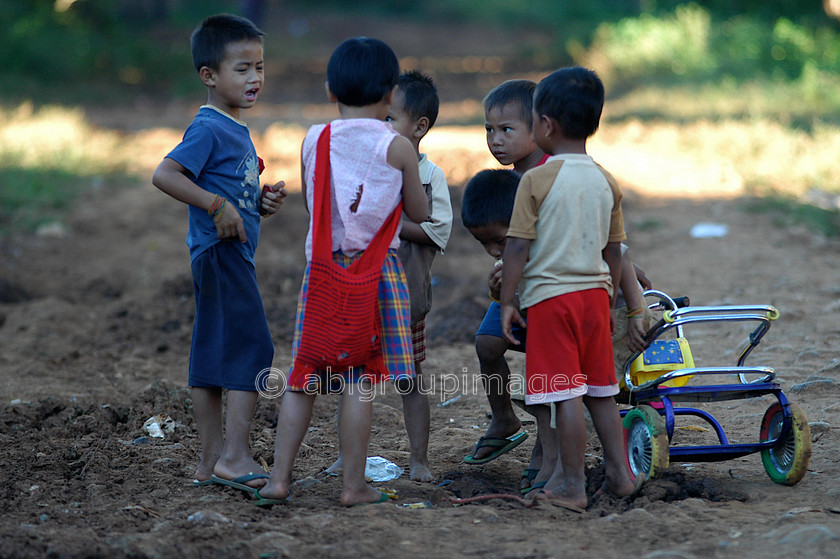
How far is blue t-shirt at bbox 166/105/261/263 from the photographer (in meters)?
3.28

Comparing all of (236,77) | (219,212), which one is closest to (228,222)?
(219,212)

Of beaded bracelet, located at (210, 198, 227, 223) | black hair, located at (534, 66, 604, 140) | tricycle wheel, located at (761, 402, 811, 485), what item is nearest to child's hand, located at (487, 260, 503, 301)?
black hair, located at (534, 66, 604, 140)

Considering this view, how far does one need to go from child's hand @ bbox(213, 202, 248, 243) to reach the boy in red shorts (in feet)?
3.38

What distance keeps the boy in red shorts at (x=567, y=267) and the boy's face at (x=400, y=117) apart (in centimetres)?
65

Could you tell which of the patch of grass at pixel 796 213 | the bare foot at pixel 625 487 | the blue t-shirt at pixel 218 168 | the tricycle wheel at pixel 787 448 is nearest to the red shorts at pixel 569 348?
the bare foot at pixel 625 487

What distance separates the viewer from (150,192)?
10.0 meters

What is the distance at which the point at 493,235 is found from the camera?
10.9ft

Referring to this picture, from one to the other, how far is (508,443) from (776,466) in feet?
3.47

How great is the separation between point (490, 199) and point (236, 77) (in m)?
1.13

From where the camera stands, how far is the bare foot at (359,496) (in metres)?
3.07

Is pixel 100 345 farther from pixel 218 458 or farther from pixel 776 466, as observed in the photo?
pixel 776 466

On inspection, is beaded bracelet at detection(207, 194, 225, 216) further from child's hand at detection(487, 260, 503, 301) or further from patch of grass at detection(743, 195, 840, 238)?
patch of grass at detection(743, 195, 840, 238)

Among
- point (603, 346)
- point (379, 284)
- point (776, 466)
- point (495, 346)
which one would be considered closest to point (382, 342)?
point (379, 284)

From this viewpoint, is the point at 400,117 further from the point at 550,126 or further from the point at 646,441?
the point at 646,441
